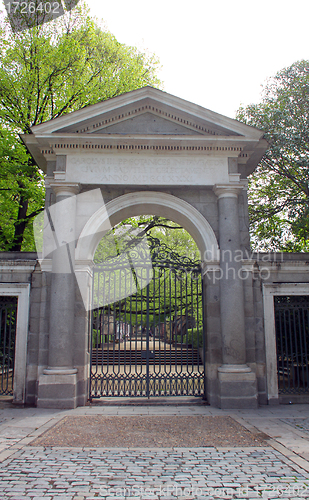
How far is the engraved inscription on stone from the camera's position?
8469 mm

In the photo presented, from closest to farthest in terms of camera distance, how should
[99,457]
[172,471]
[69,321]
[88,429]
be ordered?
[172,471] → [99,457] → [88,429] → [69,321]

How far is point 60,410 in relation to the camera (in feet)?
23.8

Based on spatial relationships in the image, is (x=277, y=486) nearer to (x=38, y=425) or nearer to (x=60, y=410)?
(x=38, y=425)

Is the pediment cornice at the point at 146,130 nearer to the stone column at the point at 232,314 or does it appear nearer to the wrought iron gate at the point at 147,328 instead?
the stone column at the point at 232,314

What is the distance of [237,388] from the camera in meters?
7.57

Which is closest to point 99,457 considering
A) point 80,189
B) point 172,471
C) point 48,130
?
point 172,471

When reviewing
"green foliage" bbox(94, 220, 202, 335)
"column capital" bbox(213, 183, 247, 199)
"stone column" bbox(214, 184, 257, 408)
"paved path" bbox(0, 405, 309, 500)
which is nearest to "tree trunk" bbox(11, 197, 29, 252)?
"green foliage" bbox(94, 220, 202, 335)

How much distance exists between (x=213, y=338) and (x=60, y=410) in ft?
11.2

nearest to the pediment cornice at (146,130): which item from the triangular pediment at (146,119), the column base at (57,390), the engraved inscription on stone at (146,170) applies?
the triangular pediment at (146,119)

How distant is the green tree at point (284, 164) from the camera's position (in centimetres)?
1398

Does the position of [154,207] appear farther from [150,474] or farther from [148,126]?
A: [150,474]

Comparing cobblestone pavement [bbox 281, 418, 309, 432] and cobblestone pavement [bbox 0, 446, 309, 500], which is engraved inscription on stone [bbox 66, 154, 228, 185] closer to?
cobblestone pavement [bbox 281, 418, 309, 432]

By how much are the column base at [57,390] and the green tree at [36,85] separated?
6.43m

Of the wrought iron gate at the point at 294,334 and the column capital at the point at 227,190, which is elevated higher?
the column capital at the point at 227,190
